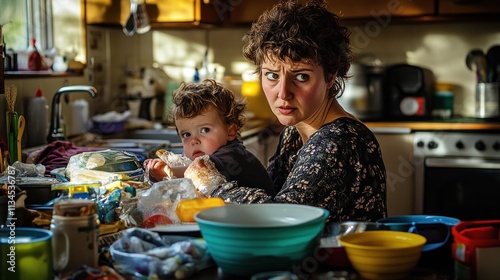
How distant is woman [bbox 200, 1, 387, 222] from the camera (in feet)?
5.97

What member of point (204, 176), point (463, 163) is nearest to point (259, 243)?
point (204, 176)

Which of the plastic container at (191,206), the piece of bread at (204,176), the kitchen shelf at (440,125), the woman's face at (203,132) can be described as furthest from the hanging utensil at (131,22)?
the plastic container at (191,206)

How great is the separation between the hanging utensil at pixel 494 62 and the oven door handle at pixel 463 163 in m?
0.63

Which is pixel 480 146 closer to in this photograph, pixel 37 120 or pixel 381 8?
pixel 381 8

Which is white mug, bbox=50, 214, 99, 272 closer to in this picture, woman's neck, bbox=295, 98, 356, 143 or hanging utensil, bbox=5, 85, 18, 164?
woman's neck, bbox=295, 98, 356, 143

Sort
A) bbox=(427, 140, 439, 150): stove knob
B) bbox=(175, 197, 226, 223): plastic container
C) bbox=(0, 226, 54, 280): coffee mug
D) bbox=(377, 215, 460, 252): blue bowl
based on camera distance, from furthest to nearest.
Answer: bbox=(427, 140, 439, 150): stove knob, bbox=(175, 197, 226, 223): plastic container, bbox=(377, 215, 460, 252): blue bowl, bbox=(0, 226, 54, 280): coffee mug

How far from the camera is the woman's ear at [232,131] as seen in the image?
239 centimetres

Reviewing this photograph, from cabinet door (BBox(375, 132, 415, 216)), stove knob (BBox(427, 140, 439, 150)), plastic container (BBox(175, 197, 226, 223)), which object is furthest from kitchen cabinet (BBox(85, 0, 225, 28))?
plastic container (BBox(175, 197, 226, 223))

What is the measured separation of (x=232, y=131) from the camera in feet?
7.88

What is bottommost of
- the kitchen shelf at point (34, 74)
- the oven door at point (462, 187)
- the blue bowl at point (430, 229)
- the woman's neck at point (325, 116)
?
the oven door at point (462, 187)

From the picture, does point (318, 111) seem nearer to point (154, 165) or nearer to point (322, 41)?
point (322, 41)

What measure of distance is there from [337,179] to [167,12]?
3.01m

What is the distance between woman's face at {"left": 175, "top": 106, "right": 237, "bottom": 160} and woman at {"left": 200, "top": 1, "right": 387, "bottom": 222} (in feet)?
0.89

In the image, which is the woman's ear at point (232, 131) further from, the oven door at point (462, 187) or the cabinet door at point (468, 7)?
the cabinet door at point (468, 7)
